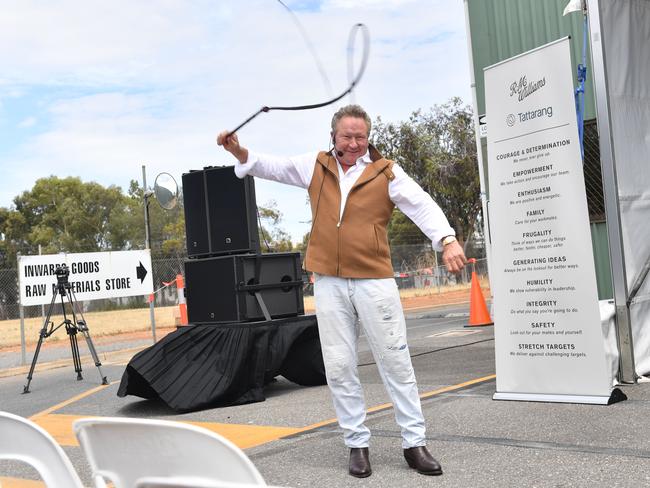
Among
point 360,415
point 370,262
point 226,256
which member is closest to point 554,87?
point 370,262

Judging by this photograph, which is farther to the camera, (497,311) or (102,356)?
(102,356)

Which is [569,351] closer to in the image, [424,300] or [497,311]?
[497,311]

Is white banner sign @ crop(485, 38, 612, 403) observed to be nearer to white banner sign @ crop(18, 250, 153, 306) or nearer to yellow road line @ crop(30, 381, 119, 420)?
yellow road line @ crop(30, 381, 119, 420)

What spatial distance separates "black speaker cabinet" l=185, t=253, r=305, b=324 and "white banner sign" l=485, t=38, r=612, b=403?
2420 mm

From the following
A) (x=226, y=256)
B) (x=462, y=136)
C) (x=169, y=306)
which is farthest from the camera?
(x=462, y=136)

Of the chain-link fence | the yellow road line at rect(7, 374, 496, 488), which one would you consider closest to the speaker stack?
the yellow road line at rect(7, 374, 496, 488)

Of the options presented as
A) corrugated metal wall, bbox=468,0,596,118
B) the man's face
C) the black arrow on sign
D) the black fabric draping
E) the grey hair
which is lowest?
the black fabric draping

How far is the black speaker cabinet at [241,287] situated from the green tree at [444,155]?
3266cm

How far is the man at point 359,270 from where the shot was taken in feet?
14.1

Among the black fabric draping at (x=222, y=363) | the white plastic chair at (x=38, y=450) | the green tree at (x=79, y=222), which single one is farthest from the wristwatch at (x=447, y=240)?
the green tree at (x=79, y=222)

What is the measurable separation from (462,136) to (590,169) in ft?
102

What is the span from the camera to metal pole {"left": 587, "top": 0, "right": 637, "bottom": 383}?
6281mm

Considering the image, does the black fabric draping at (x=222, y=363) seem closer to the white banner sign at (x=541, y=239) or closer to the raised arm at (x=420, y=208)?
the white banner sign at (x=541, y=239)

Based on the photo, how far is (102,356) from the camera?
1538 centimetres
